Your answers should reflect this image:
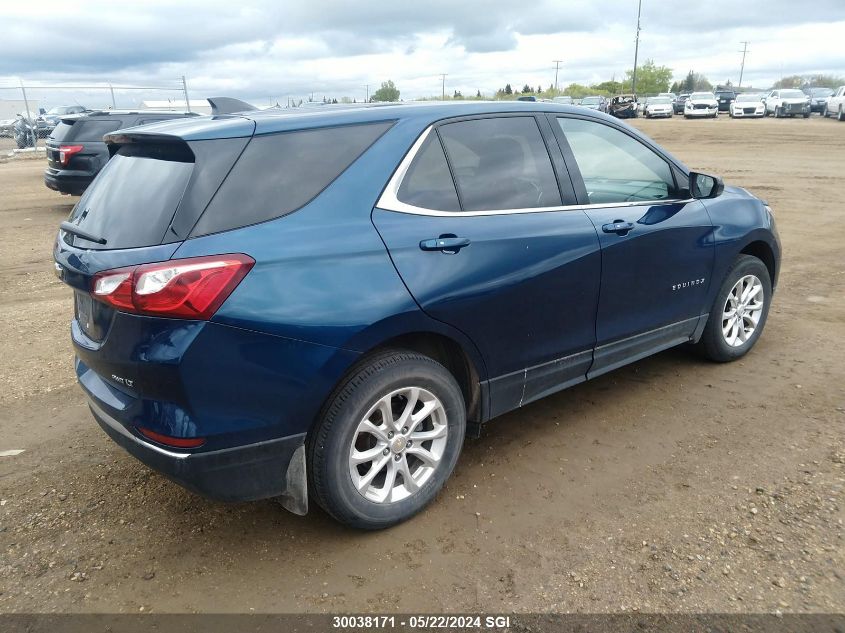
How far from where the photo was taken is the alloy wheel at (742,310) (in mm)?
4605

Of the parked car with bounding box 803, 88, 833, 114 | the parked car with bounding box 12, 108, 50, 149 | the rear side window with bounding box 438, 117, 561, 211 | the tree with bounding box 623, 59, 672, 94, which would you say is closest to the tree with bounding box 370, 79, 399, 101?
the rear side window with bounding box 438, 117, 561, 211

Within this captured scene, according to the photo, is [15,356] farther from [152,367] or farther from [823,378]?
[823,378]

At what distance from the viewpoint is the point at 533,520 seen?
3.00 m

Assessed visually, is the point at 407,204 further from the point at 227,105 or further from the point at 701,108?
the point at 701,108

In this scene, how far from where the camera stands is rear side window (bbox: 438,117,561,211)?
316 centimetres

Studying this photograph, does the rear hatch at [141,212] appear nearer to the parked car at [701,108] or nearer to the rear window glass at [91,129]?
the rear window glass at [91,129]

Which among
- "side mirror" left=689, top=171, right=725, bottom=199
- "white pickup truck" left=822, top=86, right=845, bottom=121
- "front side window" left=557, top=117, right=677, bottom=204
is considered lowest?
"white pickup truck" left=822, top=86, right=845, bottom=121

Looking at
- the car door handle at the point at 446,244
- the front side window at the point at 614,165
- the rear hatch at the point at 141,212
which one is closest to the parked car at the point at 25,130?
the rear hatch at the point at 141,212

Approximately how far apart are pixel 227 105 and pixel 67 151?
378 inches

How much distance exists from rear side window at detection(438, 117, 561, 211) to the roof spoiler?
3.55 feet

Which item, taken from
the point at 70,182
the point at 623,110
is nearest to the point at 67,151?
the point at 70,182

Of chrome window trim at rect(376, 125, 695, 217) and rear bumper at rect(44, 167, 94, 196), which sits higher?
chrome window trim at rect(376, 125, 695, 217)

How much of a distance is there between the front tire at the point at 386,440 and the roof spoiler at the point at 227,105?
61.2 inches

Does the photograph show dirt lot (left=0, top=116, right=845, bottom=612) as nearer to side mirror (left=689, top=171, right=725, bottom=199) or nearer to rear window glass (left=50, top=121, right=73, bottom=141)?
side mirror (left=689, top=171, right=725, bottom=199)
